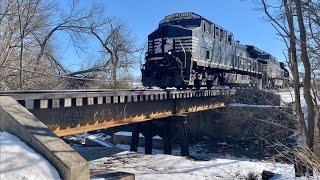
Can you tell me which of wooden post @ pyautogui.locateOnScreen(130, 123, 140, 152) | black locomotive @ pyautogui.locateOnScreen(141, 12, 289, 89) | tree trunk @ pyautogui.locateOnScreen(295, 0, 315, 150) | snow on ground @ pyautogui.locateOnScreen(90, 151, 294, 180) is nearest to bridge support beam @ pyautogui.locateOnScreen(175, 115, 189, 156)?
black locomotive @ pyautogui.locateOnScreen(141, 12, 289, 89)

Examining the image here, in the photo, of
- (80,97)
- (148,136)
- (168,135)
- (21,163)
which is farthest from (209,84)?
(21,163)

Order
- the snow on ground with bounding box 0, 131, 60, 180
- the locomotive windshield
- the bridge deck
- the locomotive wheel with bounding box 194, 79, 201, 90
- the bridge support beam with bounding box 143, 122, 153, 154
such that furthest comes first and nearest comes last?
1. the locomotive wheel with bounding box 194, 79, 201, 90
2. the locomotive windshield
3. the bridge support beam with bounding box 143, 122, 153, 154
4. the bridge deck
5. the snow on ground with bounding box 0, 131, 60, 180

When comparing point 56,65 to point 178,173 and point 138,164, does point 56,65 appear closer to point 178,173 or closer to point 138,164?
point 138,164

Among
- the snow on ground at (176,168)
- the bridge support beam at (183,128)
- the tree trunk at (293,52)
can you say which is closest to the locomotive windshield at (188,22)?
the bridge support beam at (183,128)

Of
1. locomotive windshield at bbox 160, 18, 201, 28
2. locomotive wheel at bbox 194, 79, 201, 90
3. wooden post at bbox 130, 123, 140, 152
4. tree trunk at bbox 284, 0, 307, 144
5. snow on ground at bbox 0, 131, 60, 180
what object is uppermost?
locomotive windshield at bbox 160, 18, 201, 28

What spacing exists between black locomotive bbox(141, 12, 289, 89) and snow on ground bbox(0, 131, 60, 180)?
1146 cm

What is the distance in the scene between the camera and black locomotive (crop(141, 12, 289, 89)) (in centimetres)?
1664

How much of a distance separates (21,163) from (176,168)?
273 inches

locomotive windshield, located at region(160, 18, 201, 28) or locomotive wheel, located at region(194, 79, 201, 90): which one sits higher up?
locomotive windshield, located at region(160, 18, 201, 28)

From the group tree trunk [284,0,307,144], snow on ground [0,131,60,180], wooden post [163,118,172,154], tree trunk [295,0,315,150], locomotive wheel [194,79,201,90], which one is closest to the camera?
snow on ground [0,131,60,180]

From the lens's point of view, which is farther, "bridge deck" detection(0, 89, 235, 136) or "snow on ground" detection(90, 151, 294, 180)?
"snow on ground" detection(90, 151, 294, 180)

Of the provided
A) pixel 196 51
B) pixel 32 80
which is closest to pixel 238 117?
pixel 196 51

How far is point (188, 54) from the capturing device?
54.3 ft

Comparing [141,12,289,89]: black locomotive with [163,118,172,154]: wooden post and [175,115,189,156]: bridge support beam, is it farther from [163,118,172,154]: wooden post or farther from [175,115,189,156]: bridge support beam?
[163,118,172,154]: wooden post
